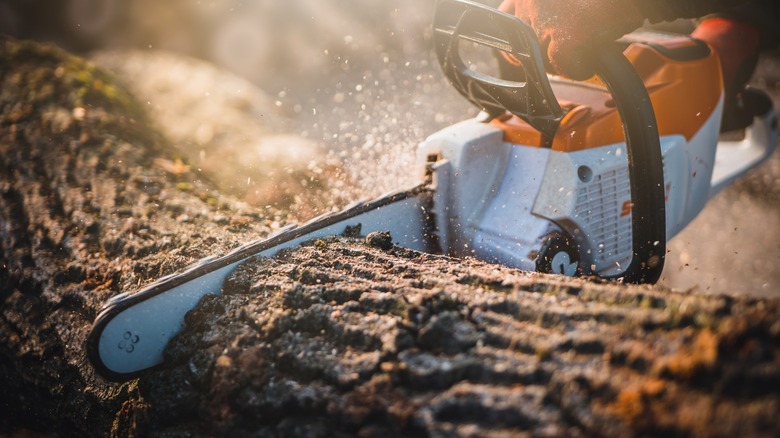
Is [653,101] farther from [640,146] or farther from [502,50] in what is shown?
[502,50]

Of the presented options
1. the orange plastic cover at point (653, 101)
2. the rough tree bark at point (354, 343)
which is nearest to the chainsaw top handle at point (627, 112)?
the orange plastic cover at point (653, 101)

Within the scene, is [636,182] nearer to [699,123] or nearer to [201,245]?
[699,123]

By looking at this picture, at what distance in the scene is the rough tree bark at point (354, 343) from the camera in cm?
87

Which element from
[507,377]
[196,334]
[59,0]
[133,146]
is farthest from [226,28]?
[507,377]

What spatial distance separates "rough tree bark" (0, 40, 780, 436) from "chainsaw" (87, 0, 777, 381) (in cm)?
21

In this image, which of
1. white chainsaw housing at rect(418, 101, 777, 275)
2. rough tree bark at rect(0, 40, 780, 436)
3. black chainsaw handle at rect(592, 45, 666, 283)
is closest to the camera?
rough tree bark at rect(0, 40, 780, 436)

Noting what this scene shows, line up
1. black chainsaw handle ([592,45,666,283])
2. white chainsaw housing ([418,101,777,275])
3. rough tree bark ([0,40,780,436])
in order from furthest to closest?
white chainsaw housing ([418,101,777,275]) → black chainsaw handle ([592,45,666,283]) → rough tree bark ([0,40,780,436])

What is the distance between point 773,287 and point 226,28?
924 centimetres

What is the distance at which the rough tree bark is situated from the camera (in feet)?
2.85

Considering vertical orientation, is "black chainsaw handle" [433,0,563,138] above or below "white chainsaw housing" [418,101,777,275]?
above

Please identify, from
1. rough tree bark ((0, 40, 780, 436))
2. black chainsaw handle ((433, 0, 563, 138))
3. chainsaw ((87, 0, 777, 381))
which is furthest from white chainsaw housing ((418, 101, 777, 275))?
rough tree bark ((0, 40, 780, 436))

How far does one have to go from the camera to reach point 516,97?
1.88 m

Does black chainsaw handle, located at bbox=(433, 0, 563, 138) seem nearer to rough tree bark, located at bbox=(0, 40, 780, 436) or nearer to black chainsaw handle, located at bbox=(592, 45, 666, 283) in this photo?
black chainsaw handle, located at bbox=(592, 45, 666, 283)

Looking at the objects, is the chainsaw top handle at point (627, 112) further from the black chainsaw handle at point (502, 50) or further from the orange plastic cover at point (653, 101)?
the orange plastic cover at point (653, 101)
